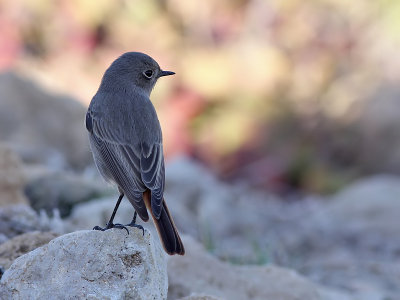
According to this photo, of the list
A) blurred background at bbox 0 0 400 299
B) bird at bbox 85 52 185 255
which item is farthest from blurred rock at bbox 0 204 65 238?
blurred background at bbox 0 0 400 299

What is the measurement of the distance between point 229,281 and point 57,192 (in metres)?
1.94

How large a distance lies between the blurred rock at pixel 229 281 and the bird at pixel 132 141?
0.49 meters

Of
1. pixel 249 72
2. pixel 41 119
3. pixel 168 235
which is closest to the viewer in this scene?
pixel 168 235

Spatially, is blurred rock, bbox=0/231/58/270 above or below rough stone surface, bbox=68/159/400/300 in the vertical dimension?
below

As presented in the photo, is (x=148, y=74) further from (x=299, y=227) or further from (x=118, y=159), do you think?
(x=299, y=227)

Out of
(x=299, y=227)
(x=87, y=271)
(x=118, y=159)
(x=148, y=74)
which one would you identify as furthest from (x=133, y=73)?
(x=299, y=227)

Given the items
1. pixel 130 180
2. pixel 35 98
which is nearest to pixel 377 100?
pixel 35 98

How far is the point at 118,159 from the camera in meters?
3.91

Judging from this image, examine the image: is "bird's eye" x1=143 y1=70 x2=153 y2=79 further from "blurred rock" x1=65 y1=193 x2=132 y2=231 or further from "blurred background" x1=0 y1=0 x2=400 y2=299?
"blurred background" x1=0 y1=0 x2=400 y2=299

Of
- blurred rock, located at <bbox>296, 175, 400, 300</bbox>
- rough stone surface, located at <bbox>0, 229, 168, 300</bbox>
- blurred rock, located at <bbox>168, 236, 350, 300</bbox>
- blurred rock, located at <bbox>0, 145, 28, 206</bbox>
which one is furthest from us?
blurred rock, located at <bbox>296, 175, 400, 300</bbox>

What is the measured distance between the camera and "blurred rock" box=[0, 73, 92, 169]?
8.48 metres

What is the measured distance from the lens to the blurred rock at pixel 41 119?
27.8 feet

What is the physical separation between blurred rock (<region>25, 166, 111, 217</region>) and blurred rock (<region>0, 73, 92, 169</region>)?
232 cm

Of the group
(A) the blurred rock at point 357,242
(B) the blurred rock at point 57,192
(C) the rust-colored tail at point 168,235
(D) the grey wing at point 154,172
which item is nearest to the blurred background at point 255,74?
(A) the blurred rock at point 357,242
